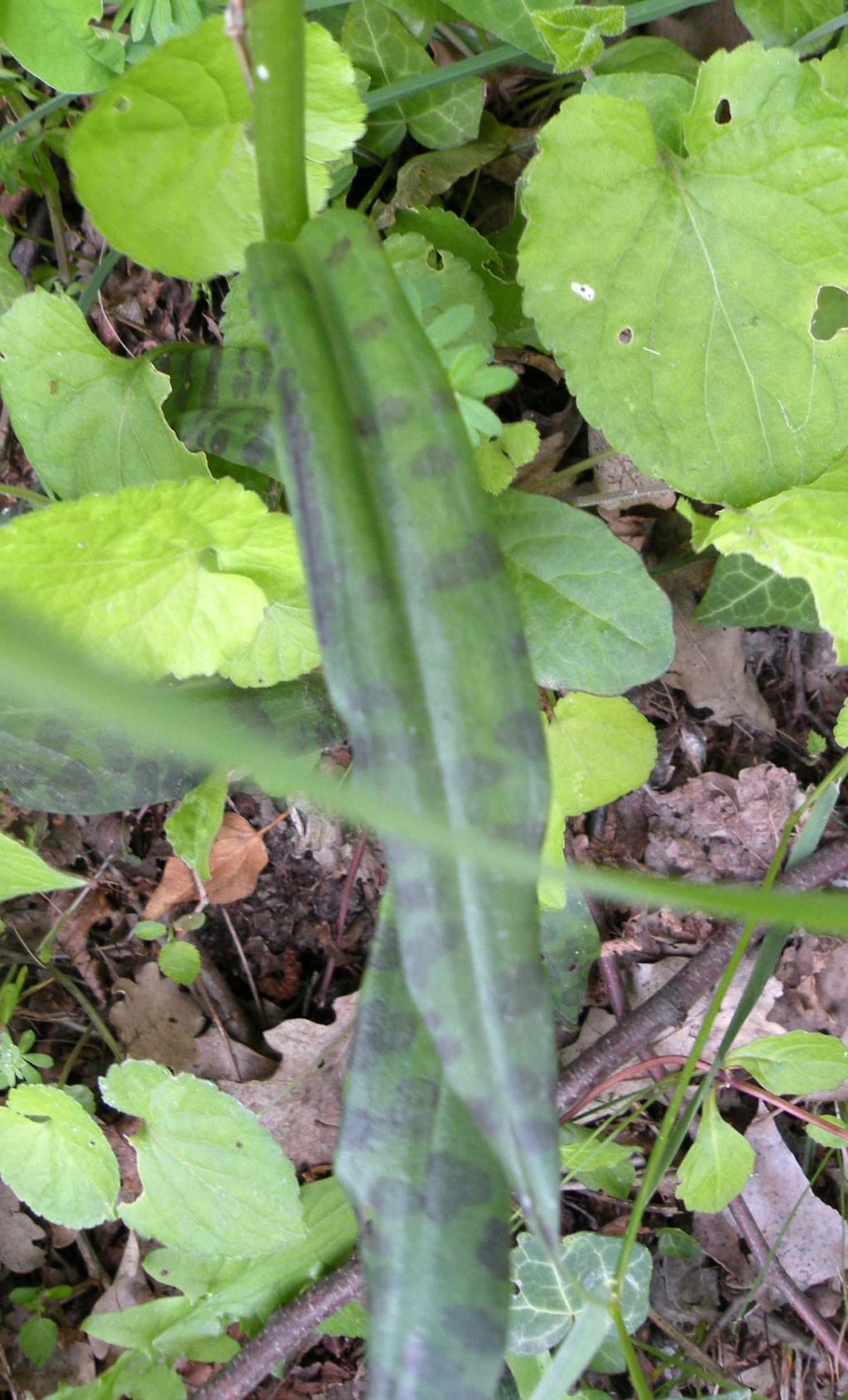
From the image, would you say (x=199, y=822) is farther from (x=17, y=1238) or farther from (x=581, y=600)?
(x=17, y=1238)

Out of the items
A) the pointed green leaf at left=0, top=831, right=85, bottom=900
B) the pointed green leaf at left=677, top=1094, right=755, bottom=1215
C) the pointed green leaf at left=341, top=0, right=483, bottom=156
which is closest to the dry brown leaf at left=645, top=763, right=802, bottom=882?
the pointed green leaf at left=677, top=1094, right=755, bottom=1215

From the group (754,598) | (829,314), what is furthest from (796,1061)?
(829,314)

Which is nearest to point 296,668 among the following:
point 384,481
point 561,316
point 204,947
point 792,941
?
point 561,316

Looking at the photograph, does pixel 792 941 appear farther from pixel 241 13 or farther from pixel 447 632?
pixel 241 13

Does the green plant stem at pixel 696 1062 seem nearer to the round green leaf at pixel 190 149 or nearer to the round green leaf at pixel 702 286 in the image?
the round green leaf at pixel 702 286

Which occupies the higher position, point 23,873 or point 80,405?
point 80,405
